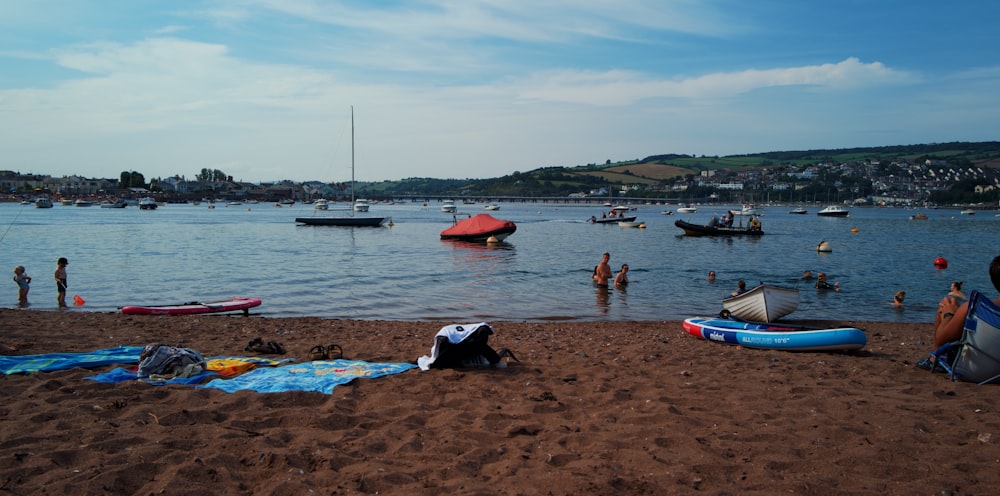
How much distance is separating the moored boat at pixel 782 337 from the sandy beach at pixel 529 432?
1013 mm

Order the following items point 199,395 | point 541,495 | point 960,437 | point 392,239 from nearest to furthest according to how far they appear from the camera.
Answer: point 541,495 < point 960,437 < point 199,395 < point 392,239

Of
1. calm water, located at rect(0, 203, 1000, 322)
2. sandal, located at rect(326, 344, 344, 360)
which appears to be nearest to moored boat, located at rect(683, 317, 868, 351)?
calm water, located at rect(0, 203, 1000, 322)

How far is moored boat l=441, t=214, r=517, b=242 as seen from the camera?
144ft

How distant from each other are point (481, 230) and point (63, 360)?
36.3 metres

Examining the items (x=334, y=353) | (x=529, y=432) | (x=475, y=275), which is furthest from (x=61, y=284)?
(x=529, y=432)

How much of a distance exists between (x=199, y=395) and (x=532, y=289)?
15.8 meters

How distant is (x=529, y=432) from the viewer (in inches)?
237

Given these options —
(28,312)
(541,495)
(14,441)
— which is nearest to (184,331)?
(28,312)

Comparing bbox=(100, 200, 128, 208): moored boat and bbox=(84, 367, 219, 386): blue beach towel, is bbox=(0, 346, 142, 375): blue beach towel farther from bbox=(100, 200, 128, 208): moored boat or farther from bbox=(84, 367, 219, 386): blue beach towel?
bbox=(100, 200, 128, 208): moored boat

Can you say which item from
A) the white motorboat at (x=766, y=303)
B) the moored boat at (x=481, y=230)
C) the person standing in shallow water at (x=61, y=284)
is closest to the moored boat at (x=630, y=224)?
the moored boat at (x=481, y=230)

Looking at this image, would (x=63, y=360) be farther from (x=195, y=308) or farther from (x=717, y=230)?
(x=717, y=230)

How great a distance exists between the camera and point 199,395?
→ 7039 millimetres

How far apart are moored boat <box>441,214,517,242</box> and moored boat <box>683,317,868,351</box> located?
31.3 m

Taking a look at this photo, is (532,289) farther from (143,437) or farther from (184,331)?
(143,437)
